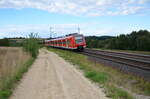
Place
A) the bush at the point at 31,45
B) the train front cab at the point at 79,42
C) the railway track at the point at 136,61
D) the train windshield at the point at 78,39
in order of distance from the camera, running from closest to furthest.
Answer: the railway track at the point at 136,61 → the bush at the point at 31,45 → the train front cab at the point at 79,42 → the train windshield at the point at 78,39

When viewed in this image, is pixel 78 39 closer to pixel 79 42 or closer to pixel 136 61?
pixel 79 42

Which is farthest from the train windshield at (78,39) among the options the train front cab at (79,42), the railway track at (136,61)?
the railway track at (136,61)

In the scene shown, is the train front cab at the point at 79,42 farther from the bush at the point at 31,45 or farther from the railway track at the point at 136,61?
the railway track at the point at 136,61

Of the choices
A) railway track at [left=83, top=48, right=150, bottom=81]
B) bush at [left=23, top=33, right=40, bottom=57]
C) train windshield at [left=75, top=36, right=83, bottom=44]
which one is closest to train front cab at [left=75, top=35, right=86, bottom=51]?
train windshield at [left=75, top=36, right=83, bottom=44]

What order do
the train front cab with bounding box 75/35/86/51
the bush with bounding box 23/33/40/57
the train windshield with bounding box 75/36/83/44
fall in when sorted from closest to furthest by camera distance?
the bush with bounding box 23/33/40/57, the train front cab with bounding box 75/35/86/51, the train windshield with bounding box 75/36/83/44

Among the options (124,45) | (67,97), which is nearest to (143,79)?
(67,97)

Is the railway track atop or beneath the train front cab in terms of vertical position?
beneath

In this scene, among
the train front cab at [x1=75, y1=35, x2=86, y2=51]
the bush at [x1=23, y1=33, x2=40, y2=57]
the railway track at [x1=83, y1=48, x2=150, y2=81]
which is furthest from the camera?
the train front cab at [x1=75, y1=35, x2=86, y2=51]

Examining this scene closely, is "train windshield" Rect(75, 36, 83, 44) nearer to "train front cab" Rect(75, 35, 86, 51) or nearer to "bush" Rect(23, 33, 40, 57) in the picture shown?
"train front cab" Rect(75, 35, 86, 51)

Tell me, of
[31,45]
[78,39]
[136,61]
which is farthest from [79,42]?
[136,61]

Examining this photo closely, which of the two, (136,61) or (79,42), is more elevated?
(79,42)

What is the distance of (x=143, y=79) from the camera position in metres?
11.5

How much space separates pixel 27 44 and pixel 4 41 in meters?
60.6

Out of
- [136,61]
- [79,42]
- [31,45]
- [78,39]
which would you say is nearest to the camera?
[136,61]
